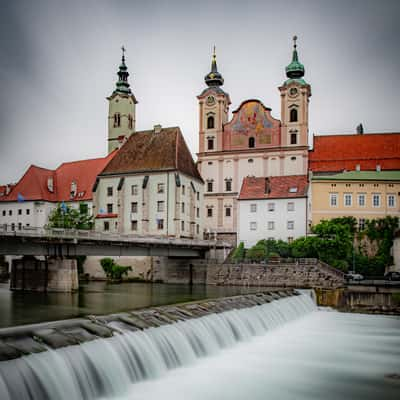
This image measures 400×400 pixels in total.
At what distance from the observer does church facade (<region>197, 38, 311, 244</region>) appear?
72.5m

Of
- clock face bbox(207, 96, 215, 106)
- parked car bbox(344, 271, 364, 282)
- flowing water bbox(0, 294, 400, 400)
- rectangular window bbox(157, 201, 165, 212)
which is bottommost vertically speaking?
flowing water bbox(0, 294, 400, 400)

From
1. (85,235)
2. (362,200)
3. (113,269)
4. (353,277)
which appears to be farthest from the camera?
(113,269)

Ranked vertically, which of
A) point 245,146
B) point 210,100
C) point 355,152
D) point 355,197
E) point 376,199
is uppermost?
point 210,100

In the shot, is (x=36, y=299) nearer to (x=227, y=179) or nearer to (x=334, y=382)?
(x=334, y=382)

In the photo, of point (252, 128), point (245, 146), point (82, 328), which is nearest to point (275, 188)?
point (245, 146)

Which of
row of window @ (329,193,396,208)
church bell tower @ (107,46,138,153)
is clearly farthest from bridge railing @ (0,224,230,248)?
church bell tower @ (107,46,138,153)

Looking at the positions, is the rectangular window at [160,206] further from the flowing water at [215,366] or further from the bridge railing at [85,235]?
the flowing water at [215,366]

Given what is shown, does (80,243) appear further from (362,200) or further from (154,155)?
(362,200)

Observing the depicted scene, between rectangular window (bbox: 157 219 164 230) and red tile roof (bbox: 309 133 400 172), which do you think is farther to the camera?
red tile roof (bbox: 309 133 400 172)

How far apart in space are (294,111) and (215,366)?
6015 centimetres

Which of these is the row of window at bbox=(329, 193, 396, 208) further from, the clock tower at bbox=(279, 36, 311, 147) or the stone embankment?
the stone embankment

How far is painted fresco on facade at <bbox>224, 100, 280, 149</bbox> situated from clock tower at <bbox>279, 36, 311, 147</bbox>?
1385mm

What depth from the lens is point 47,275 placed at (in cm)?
3872

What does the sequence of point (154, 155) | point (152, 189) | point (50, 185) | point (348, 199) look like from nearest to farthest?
point (348, 199), point (152, 189), point (154, 155), point (50, 185)
